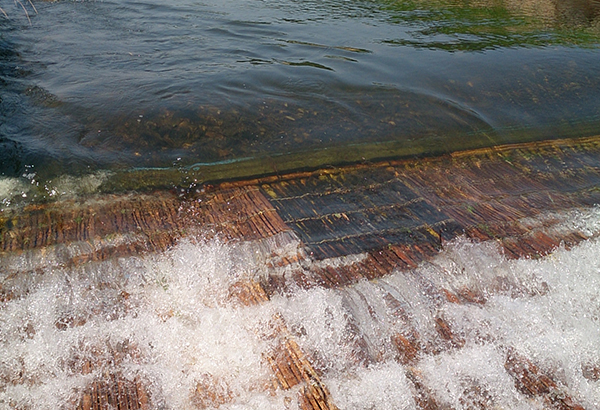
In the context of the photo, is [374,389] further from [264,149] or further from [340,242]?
[264,149]

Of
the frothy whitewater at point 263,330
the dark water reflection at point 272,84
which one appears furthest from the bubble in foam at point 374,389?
the dark water reflection at point 272,84

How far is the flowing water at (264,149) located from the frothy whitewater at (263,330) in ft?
0.03

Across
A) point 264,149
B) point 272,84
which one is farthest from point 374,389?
point 272,84

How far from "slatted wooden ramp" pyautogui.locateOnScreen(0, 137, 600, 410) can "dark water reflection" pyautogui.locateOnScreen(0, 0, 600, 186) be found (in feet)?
1.76

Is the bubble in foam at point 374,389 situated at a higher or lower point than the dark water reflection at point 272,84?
lower

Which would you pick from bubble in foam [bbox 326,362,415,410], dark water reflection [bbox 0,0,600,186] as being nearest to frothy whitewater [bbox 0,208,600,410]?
bubble in foam [bbox 326,362,415,410]

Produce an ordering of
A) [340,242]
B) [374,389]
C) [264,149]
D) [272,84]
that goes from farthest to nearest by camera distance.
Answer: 1. [272,84]
2. [264,149]
3. [340,242]
4. [374,389]

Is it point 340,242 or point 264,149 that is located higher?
point 264,149

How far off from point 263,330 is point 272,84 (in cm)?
363

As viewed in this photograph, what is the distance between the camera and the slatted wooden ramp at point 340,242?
2.17 meters

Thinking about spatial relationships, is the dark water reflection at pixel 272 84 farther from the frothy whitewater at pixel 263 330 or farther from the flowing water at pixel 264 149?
the frothy whitewater at pixel 263 330

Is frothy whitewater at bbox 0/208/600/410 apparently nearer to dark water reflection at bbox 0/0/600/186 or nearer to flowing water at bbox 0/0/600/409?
flowing water at bbox 0/0/600/409

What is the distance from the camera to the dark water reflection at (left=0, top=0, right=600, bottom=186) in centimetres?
409

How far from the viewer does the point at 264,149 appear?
4070mm
